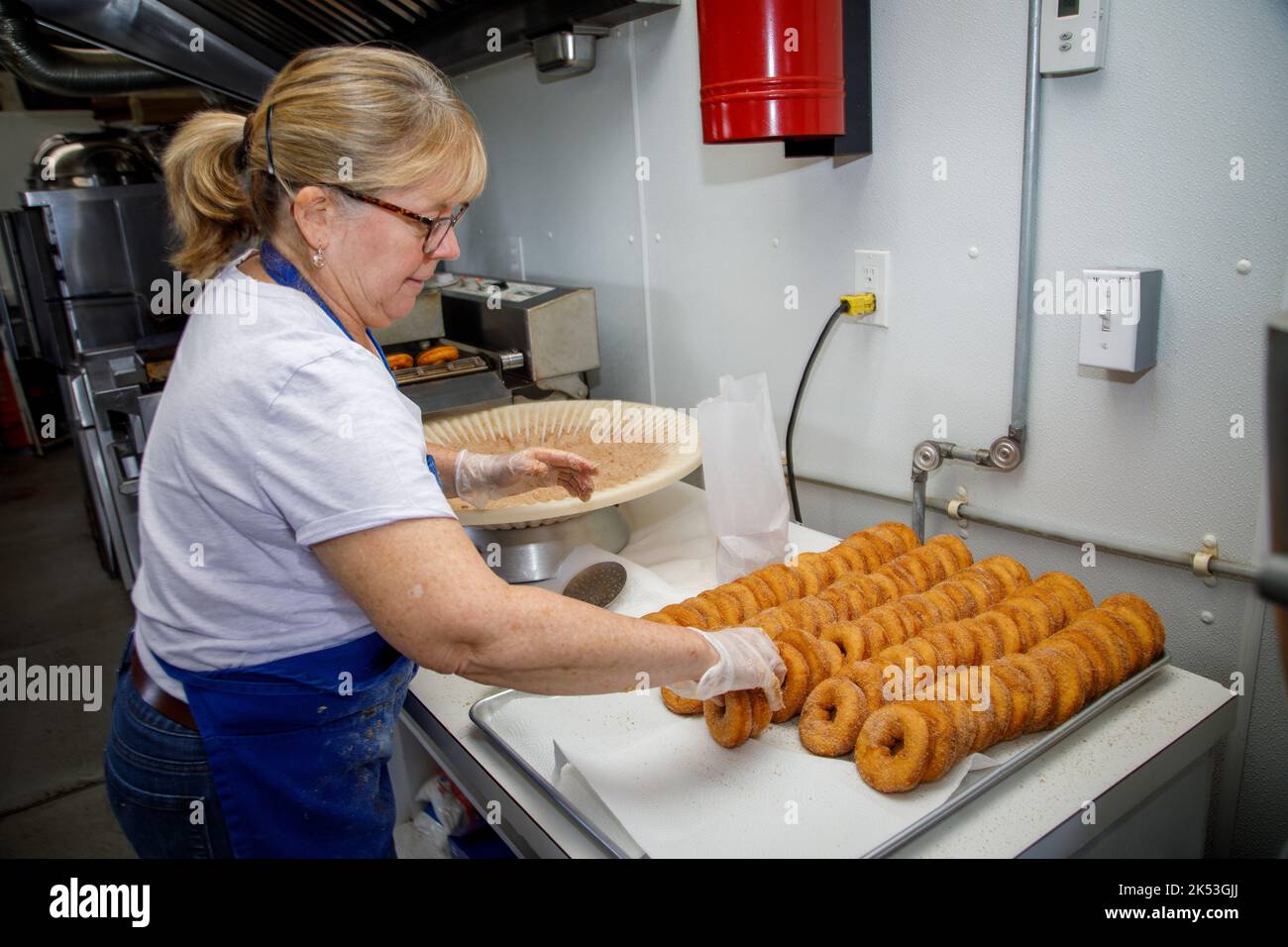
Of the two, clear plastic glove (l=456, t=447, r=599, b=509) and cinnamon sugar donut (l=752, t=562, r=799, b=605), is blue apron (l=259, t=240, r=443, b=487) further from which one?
cinnamon sugar donut (l=752, t=562, r=799, b=605)

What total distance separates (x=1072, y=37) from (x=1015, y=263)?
336 millimetres

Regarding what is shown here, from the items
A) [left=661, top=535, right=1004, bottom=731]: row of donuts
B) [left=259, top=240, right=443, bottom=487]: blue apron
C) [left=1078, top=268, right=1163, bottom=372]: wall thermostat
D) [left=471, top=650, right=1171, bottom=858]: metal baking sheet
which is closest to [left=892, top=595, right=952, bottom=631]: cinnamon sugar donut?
[left=661, top=535, right=1004, bottom=731]: row of donuts

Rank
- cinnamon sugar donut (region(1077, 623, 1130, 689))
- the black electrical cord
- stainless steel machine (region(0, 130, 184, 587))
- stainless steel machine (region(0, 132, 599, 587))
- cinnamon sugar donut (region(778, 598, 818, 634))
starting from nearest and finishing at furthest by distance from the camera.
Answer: cinnamon sugar donut (region(1077, 623, 1130, 689)) < cinnamon sugar donut (region(778, 598, 818, 634)) < the black electrical cord < stainless steel machine (region(0, 132, 599, 587)) < stainless steel machine (region(0, 130, 184, 587))

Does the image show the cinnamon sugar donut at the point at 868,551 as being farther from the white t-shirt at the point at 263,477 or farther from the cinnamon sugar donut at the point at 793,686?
the white t-shirt at the point at 263,477

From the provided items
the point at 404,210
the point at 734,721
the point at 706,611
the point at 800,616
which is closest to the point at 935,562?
the point at 800,616

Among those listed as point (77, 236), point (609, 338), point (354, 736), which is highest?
point (77, 236)

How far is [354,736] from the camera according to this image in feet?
3.67

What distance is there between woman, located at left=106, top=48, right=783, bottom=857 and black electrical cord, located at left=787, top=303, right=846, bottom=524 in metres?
0.83

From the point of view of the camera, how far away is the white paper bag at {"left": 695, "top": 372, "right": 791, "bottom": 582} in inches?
58.2

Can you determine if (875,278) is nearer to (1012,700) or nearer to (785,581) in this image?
(785,581)

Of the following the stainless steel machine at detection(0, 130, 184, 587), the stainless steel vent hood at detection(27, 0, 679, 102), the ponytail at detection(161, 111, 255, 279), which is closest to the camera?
the ponytail at detection(161, 111, 255, 279)

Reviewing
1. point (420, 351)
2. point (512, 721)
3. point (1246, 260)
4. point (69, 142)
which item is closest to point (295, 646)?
point (512, 721)
